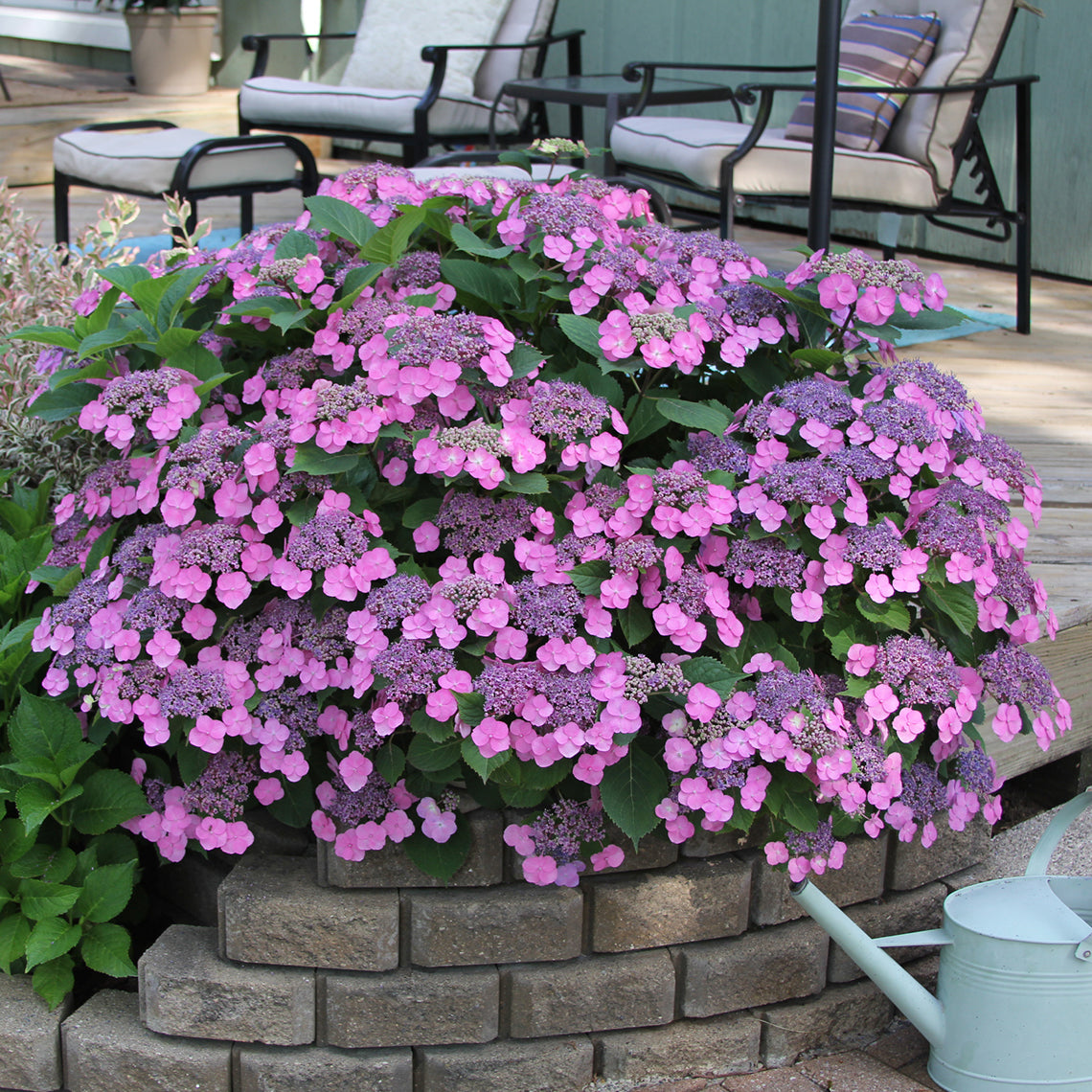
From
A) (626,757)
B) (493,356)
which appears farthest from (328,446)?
(626,757)

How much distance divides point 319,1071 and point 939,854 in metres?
0.68

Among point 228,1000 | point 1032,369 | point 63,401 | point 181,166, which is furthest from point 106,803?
point 181,166

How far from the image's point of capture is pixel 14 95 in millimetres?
7184

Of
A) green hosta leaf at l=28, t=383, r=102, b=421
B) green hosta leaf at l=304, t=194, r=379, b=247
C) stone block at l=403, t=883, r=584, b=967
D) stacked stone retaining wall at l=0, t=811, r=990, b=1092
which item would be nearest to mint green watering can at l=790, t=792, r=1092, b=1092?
stacked stone retaining wall at l=0, t=811, r=990, b=1092

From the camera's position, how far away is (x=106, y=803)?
123 centimetres

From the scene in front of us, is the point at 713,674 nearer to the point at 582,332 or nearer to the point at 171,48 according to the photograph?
the point at 582,332

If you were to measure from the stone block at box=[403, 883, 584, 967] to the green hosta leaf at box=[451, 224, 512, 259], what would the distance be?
0.63 metres

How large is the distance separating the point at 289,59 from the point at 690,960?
8.10 meters

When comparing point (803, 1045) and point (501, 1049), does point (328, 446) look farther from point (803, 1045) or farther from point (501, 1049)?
point (803, 1045)

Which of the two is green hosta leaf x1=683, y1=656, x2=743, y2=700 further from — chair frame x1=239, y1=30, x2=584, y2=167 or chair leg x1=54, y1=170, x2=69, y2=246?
chair frame x1=239, y1=30, x2=584, y2=167

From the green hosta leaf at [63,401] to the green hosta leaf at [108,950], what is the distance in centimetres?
54

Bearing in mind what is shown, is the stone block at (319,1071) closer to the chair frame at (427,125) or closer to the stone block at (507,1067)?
the stone block at (507,1067)

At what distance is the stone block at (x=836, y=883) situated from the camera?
1244 millimetres

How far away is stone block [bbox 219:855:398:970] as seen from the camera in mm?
1172
